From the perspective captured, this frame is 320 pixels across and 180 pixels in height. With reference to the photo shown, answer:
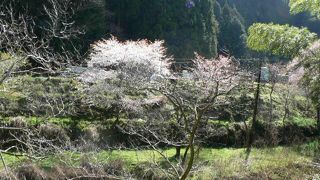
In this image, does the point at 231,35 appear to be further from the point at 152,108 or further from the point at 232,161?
the point at 232,161

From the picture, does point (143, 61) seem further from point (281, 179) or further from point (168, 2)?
point (168, 2)

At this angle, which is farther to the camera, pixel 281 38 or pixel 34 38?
pixel 34 38

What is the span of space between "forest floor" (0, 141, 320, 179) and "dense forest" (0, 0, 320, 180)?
36mm

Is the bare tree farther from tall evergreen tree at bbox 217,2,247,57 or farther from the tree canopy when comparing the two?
tall evergreen tree at bbox 217,2,247,57

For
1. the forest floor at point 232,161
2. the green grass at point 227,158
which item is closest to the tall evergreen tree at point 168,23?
the green grass at point 227,158

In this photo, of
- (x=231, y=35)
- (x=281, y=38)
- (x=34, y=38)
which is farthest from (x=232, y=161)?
(x=231, y=35)

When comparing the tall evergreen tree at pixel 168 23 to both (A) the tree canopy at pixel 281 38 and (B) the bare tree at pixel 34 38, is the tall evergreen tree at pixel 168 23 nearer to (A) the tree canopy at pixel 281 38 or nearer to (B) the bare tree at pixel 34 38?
(B) the bare tree at pixel 34 38

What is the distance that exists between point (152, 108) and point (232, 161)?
16.1 ft

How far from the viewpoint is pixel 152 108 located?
58.1 feet

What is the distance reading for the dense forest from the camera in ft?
30.5

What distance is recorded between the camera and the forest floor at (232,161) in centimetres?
1223

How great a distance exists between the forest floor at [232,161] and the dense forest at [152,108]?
0.12 ft

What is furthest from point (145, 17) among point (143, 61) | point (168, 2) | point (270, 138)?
point (270, 138)

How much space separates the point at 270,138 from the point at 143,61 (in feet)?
19.8
